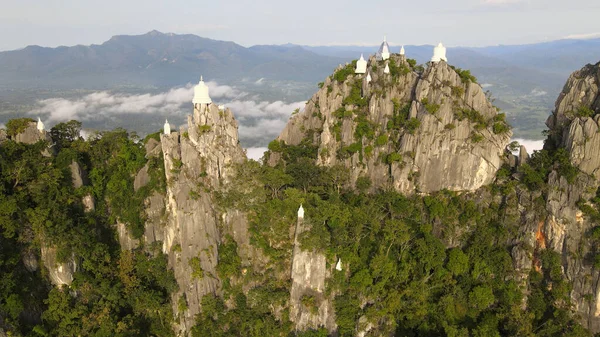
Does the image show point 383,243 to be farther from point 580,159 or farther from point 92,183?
point 92,183

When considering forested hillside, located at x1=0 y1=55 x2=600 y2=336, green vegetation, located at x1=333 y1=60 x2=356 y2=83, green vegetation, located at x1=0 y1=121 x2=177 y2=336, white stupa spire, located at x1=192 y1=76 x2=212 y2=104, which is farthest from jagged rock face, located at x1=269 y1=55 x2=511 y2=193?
green vegetation, located at x1=0 y1=121 x2=177 y2=336

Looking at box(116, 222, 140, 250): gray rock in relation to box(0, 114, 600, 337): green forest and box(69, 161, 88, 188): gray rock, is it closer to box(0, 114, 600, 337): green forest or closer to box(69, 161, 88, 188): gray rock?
box(0, 114, 600, 337): green forest

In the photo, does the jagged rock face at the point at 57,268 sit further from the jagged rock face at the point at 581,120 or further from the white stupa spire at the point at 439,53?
the jagged rock face at the point at 581,120

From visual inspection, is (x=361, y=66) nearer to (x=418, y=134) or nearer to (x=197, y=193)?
(x=418, y=134)

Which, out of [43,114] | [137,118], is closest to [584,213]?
[137,118]

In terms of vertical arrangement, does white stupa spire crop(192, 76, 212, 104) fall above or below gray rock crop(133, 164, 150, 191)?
above

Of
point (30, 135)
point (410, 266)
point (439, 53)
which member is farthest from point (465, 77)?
point (30, 135)

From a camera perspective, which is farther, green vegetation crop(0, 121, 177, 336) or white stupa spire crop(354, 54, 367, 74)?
white stupa spire crop(354, 54, 367, 74)

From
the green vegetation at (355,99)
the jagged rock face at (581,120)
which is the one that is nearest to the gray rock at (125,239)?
the green vegetation at (355,99)
